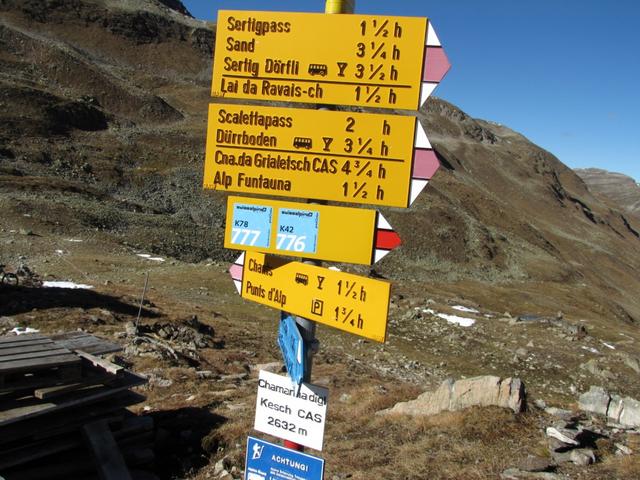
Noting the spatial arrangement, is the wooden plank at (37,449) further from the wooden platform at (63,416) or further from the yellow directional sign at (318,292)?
the yellow directional sign at (318,292)

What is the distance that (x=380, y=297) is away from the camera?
12.4 feet

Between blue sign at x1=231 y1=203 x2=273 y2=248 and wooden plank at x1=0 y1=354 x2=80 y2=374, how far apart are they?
11.7 ft

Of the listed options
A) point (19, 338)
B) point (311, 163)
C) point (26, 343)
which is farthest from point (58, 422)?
point (311, 163)

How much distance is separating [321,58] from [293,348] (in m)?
2.27

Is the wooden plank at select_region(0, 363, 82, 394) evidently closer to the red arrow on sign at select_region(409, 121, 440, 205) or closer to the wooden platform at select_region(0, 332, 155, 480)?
the wooden platform at select_region(0, 332, 155, 480)

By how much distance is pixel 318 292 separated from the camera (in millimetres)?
4105

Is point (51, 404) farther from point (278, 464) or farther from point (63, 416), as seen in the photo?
point (278, 464)

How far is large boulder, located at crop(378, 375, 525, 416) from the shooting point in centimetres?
908

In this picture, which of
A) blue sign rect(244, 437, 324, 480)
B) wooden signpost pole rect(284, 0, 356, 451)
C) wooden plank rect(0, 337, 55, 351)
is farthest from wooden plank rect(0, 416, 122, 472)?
wooden signpost pole rect(284, 0, 356, 451)

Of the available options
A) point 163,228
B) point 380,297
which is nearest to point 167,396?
point 380,297

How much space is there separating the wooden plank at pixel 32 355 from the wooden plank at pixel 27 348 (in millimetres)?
74

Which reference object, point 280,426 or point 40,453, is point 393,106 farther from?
point 40,453

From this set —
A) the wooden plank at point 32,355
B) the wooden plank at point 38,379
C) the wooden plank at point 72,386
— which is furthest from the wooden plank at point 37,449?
the wooden plank at point 32,355

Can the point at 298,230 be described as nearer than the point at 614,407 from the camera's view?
Yes
